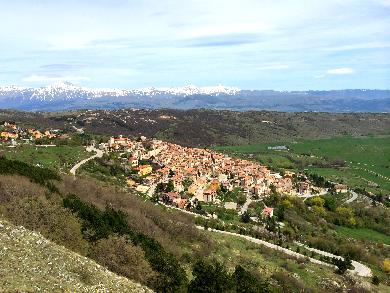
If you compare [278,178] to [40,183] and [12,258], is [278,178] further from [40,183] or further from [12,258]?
[12,258]

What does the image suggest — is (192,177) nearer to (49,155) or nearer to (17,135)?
(49,155)

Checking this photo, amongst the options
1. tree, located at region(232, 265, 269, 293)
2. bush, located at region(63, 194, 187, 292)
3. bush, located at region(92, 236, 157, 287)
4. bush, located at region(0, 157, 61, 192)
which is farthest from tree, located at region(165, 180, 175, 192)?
bush, located at region(92, 236, 157, 287)

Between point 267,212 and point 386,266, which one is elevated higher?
point 267,212

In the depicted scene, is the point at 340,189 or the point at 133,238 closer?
the point at 133,238

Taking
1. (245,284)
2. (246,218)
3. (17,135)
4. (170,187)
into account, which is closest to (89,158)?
(170,187)

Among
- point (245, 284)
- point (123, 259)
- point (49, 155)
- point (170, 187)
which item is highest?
point (123, 259)

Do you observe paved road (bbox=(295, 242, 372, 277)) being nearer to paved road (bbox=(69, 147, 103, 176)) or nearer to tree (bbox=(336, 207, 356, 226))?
tree (bbox=(336, 207, 356, 226))

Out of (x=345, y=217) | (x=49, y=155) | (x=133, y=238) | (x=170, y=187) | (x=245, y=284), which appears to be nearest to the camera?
(x=245, y=284)

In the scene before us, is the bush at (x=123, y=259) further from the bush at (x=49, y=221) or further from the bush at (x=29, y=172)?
the bush at (x=29, y=172)
